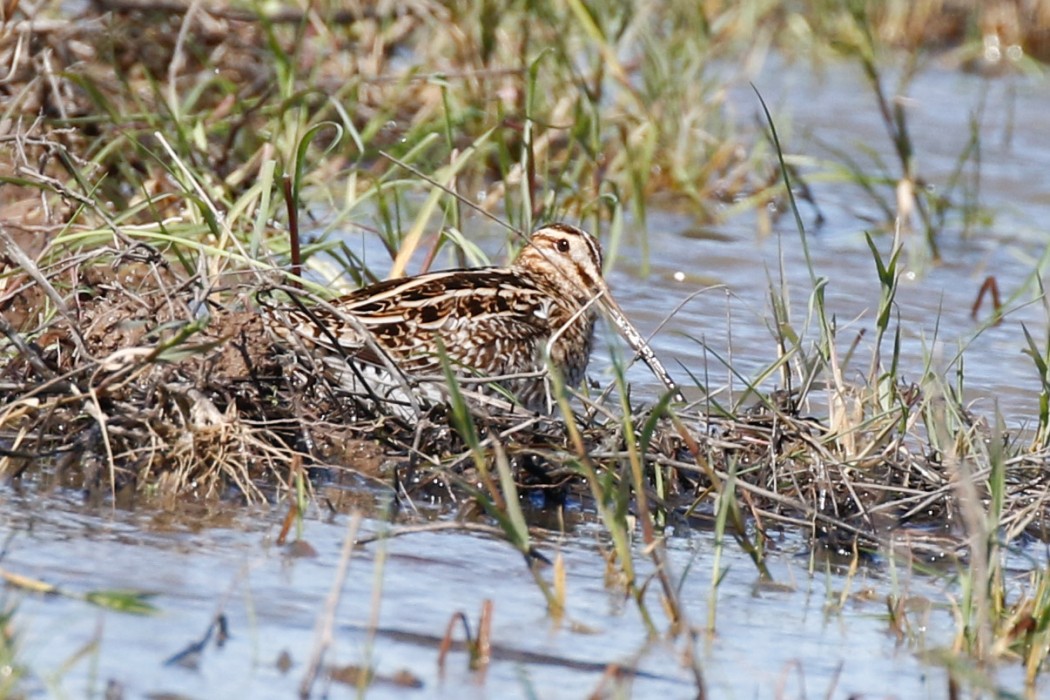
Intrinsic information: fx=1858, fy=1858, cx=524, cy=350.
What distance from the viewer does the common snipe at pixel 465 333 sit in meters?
4.11

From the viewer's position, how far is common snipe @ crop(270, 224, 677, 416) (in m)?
4.11

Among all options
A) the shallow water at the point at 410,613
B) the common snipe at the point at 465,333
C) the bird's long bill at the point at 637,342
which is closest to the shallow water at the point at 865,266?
the bird's long bill at the point at 637,342

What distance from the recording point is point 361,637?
3080 mm

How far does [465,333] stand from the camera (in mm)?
4578

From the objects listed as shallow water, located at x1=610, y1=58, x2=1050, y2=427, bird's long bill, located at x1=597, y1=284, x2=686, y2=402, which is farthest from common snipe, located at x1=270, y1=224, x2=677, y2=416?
shallow water, located at x1=610, y1=58, x2=1050, y2=427

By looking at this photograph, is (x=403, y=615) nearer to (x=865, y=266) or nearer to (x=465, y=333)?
(x=465, y=333)

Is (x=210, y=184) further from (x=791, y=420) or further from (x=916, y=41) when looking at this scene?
(x=916, y=41)

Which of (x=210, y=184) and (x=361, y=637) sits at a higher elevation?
(x=210, y=184)

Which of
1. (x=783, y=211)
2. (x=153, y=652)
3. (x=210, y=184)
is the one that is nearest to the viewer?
(x=153, y=652)

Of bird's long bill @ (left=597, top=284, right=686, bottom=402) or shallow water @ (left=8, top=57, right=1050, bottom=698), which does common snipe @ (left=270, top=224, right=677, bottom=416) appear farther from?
shallow water @ (left=8, top=57, right=1050, bottom=698)

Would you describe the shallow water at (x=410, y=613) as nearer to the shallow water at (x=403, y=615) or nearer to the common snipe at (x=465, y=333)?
the shallow water at (x=403, y=615)

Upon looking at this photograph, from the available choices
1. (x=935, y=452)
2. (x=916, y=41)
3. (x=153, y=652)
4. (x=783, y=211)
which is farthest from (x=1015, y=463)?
(x=916, y=41)

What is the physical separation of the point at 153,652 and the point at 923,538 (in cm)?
179

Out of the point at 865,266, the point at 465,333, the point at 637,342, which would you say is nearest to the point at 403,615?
the point at 465,333
